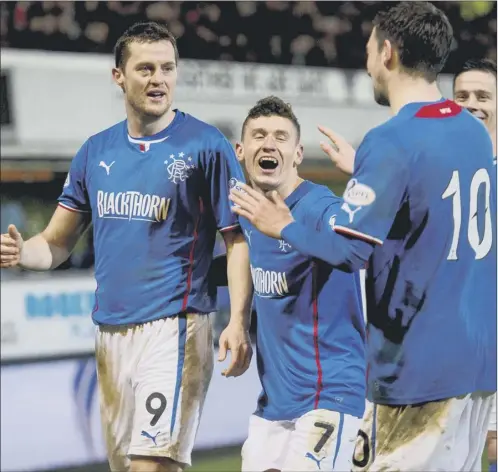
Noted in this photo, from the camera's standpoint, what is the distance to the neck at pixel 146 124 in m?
3.62

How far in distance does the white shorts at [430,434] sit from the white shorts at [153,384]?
3.14 ft

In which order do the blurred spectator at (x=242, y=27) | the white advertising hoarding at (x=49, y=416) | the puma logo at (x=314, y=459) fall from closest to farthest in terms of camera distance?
1. the puma logo at (x=314, y=459)
2. the white advertising hoarding at (x=49, y=416)
3. the blurred spectator at (x=242, y=27)

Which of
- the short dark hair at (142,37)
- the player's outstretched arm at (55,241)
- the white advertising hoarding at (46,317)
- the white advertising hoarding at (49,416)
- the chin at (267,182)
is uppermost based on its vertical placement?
the short dark hair at (142,37)

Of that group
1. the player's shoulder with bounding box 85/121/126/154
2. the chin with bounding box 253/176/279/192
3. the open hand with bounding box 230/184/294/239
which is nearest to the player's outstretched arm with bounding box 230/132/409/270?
the open hand with bounding box 230/184/294/239

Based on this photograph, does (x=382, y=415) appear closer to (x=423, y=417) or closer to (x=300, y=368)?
(x=423, y=417)

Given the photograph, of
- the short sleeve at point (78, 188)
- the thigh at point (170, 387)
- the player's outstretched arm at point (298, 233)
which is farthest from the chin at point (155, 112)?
the player's outstretched arm at point (298, 233)

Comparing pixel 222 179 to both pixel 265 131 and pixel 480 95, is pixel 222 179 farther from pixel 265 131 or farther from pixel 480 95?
pixel 480 95

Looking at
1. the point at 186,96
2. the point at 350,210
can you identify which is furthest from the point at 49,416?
the point at 350,210

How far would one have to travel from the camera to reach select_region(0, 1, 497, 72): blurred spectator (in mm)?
6680

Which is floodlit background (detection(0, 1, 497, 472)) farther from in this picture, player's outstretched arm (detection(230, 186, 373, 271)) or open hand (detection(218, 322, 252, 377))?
player's outstretched arm (detection(230, 186, 373, 271))

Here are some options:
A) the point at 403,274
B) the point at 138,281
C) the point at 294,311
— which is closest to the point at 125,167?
the point at 138,281

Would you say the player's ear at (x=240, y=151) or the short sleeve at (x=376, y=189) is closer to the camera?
the short sleeve at (x=376, y=189)

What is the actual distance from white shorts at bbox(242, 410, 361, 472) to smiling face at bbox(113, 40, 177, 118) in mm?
1134

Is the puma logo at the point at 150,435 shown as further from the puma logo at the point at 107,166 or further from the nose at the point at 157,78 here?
the nose at the point at 157,78
